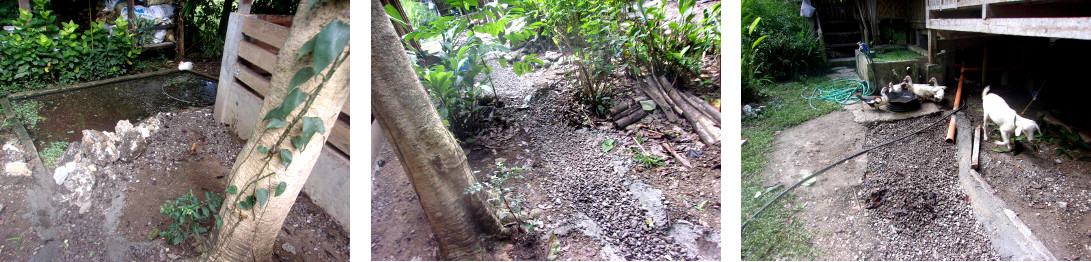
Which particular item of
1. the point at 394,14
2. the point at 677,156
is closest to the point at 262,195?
the point at 394,14

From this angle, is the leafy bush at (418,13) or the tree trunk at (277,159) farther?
the leafy bush at (418,13)

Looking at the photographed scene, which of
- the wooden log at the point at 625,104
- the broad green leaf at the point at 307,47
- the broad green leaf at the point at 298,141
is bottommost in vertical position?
the broad green leaf at the point at 298,141

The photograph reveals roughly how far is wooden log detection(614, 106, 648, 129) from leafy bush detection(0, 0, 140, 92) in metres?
1.65

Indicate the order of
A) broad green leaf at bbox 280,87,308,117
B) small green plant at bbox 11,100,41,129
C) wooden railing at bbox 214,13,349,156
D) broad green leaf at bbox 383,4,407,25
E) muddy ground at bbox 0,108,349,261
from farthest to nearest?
wooden railing at bbox 214,13,349,156 < small green plant at bbox 11,100,41,129 < muddy ground at bbox 0,108,349,261 < broad green leaf at bbox 383,4,407,25 < broad green leaf at bbox 280,87,308,117

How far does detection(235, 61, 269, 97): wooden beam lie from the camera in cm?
182

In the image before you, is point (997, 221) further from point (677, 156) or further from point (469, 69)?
point (469, 69)

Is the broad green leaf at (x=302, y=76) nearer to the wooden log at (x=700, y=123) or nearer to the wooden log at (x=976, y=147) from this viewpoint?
the wooden log at (x=700, y=123)

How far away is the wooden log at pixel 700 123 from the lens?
116cm

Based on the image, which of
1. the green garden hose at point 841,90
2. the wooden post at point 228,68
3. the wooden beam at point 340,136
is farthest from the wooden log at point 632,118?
the wooden post at point 228,68

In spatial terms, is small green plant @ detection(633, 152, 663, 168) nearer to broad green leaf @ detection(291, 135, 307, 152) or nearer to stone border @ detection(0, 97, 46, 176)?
broad green leaf @ detection(291, 135, 307, 152)

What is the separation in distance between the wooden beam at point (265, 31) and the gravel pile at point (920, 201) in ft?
6.07

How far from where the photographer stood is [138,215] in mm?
1534

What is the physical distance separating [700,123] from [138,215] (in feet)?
5.57

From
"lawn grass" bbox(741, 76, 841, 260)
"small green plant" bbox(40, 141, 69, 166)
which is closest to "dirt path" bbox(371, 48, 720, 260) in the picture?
"lawn grass" bbox(741, 76, 841, 260)
